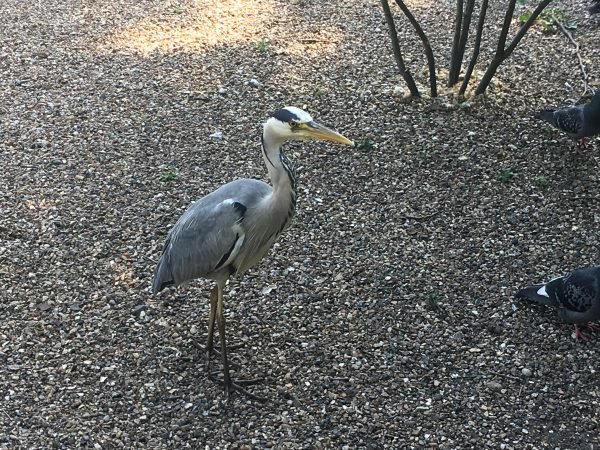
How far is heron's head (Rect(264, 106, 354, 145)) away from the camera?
3197 mm

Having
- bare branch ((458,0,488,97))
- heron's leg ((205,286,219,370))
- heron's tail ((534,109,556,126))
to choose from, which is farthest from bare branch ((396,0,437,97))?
heron's leg ((205,286,219,370))

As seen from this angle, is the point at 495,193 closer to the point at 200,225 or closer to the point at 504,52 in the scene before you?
the point at 504,52

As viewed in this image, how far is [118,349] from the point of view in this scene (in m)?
3.88

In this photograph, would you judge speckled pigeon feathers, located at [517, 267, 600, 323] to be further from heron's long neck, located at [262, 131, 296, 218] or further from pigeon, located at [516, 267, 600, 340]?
heron's long neck, located at [262, 131, 296, 218]

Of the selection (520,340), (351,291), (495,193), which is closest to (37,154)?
(351,291)

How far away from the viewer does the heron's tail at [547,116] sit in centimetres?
528

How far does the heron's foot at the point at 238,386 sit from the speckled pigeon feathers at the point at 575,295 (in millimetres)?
1685

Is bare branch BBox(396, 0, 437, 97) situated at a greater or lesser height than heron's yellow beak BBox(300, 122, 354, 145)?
lesser

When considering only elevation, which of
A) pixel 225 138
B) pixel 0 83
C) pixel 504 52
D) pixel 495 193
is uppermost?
pixel 504 52

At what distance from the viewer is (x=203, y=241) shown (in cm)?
351

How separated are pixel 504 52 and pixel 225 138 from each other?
7.66 ft

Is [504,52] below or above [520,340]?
above

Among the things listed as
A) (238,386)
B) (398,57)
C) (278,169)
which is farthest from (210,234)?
(398,57)

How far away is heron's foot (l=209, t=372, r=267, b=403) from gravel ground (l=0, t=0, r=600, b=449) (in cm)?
4
